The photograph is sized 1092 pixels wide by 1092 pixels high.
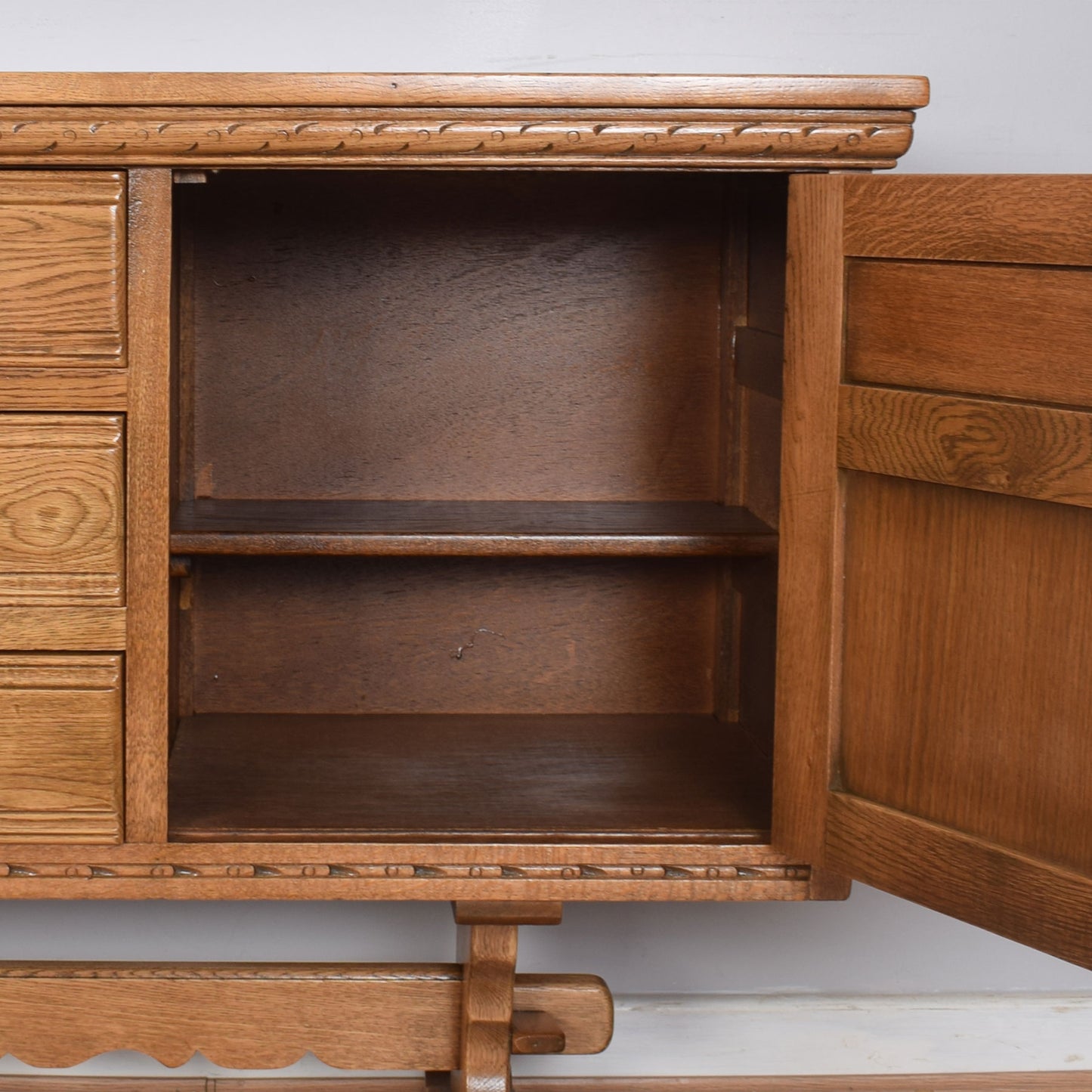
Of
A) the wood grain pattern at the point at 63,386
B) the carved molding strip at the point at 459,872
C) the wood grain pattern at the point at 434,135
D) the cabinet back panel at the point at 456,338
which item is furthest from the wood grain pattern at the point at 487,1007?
the wood grain pattern at the point at 434,135

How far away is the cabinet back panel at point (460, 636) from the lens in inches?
73.2

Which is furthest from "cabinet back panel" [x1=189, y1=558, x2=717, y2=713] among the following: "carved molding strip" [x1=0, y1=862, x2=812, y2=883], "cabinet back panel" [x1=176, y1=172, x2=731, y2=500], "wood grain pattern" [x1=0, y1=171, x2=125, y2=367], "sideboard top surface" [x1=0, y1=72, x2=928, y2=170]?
"sideboard top surface" [x1=0, y1=72, x2=928, y2=170]

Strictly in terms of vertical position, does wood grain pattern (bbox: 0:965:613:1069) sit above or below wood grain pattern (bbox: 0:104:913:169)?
below

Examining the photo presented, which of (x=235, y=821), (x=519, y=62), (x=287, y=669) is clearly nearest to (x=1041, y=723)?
(x=235, y=821)

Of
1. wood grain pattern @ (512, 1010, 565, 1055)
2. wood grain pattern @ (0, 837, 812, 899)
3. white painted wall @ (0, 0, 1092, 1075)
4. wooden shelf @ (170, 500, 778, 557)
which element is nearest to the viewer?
wood grain pattern @ (0, 837, 812, 899)

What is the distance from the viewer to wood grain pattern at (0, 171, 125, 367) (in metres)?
1.29

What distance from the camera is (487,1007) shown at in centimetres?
156

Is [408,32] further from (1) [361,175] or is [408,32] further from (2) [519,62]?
(1) [361,175]

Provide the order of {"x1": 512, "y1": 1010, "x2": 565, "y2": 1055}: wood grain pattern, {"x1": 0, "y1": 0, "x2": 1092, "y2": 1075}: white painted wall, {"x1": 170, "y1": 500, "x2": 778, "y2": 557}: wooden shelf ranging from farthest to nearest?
1. {"x1": 0, "y1": 0, "x2": 1092, "y2": 1075}: white painted wall
2. {"x1": 512, "y1": 1010, "x2": 565, "y2": 1055}: wood grain pattern
3. {"x1": 170, "y1": 500, "x2": 778, "y2": 557}: wooden shelf

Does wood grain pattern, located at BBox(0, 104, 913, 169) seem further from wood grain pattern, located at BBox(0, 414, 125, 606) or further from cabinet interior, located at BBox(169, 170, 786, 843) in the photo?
cabinet interior, located at BBox(169, 170, 786, 843)

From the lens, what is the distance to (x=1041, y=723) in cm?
115

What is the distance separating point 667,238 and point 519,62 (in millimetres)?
339

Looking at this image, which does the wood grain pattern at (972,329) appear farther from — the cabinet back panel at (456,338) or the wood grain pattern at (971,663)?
the cabinet back panel at (456,338)

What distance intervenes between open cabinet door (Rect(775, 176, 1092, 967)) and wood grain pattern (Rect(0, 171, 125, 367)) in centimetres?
67
